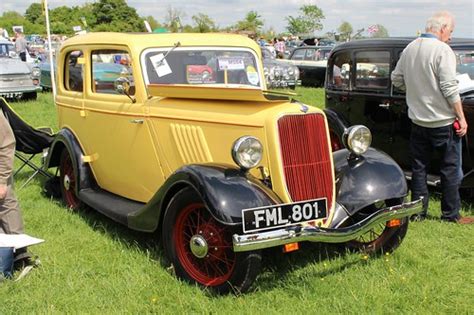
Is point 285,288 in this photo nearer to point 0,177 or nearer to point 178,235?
point 178,235

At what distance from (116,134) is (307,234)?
2249 mm

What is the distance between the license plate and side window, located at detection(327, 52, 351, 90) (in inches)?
140

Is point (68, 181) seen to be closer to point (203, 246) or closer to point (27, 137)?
point (27, 137)

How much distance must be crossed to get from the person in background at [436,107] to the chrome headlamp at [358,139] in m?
0.99

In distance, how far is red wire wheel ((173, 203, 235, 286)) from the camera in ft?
11.1

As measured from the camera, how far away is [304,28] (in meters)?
67.3

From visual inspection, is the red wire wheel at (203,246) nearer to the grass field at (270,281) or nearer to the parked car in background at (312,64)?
the grass field at (270,281)

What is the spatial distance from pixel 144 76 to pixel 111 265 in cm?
157

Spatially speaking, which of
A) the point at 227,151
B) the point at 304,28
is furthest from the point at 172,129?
the point at 304,28

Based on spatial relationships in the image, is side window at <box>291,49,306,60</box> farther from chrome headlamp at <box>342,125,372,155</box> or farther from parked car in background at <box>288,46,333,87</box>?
chrome headlamp at <box>342,125,372,155</box>

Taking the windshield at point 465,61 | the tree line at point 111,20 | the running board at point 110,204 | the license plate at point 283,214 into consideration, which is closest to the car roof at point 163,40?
the running board at point 110,204

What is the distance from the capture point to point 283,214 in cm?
316

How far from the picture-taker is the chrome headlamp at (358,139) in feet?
12.8

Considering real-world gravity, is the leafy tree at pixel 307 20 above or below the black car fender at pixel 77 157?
above
